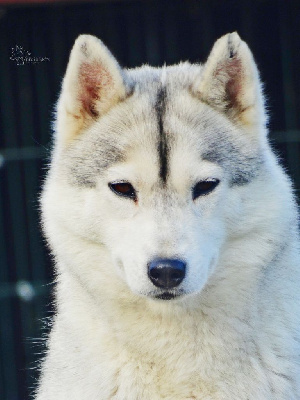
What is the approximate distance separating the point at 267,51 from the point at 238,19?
0.38 m

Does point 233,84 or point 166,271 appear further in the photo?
point 233,84

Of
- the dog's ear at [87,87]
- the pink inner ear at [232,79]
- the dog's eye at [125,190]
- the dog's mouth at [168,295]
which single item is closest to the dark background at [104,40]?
the dog's ear at [87,87]

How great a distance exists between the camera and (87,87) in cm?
391

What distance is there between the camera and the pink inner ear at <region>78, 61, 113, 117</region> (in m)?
3.84

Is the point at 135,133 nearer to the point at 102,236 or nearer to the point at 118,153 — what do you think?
the point at 118,153

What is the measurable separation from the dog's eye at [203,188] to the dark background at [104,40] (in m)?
3.77

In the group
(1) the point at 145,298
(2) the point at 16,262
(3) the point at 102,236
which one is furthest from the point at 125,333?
(2) the point at 16,262

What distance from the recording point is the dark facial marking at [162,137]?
357cm

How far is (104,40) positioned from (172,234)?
170 inches

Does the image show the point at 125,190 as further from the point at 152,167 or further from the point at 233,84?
the point at 233,84

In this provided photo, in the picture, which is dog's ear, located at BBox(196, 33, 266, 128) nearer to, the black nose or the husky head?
the husky head

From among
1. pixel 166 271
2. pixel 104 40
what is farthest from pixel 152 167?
pixel 104 40

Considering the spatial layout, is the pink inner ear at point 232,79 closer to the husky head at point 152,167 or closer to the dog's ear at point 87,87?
the husky head at point 152,167

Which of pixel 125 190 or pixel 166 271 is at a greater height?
pixel 125 190
